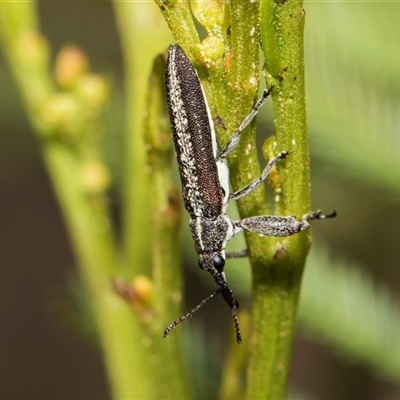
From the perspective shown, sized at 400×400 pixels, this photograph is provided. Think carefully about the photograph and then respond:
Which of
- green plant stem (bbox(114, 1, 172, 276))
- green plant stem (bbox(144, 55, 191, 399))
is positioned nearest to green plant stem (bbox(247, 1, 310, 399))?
green plant stem (bbox(144, 55, 191, 399))

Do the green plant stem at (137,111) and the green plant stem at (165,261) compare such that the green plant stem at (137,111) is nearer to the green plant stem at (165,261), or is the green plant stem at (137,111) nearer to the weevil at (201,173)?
the weevil at (201,173)

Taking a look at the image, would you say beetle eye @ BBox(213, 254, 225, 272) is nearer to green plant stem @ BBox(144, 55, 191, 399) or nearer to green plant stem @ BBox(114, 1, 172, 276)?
green plant stem @ BBox(114, 1, 172, 276)

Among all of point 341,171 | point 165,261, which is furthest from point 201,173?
point 341,171

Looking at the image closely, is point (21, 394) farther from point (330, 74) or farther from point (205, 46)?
point (205, 46)

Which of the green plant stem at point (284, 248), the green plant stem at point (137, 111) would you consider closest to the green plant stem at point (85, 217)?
the green plant stem at point (137, 111)

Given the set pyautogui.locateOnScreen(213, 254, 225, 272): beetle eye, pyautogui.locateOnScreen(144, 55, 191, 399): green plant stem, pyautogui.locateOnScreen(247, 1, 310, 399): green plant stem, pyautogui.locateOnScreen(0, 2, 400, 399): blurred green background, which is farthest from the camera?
pyautogui.locateOnScreen(0, 2, 400, 399): blurred green background

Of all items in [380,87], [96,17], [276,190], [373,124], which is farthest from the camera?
[96,17]

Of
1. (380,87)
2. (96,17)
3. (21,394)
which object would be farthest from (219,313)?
(380,87)
